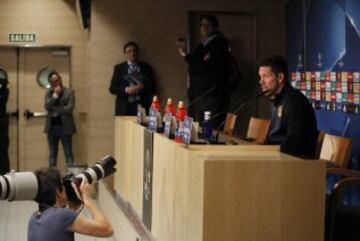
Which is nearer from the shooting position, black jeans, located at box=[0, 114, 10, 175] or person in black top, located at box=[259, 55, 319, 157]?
person in black top, located at box=[259, 55, 319, 157]

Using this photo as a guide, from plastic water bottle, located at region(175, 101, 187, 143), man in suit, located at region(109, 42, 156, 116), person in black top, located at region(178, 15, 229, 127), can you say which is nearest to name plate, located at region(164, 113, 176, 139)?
plastic water bottle, located at region(175, 101, 187, 143)

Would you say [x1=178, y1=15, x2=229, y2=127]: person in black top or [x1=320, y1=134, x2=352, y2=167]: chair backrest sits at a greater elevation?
[x1=178, y1=15, x2=229, y2=127]: person in black top

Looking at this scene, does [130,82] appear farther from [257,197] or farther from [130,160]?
[257,197]

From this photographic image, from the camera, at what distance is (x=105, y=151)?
9.03 meters

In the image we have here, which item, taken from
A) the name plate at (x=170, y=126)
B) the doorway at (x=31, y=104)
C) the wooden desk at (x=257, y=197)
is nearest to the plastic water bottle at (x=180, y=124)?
the name plate at (x=170, y=126)

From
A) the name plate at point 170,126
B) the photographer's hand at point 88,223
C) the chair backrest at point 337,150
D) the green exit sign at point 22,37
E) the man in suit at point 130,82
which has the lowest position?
the photographer's hand at point 88,223

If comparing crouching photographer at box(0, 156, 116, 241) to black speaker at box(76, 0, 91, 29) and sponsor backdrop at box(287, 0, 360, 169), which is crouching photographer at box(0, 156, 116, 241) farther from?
black speaker at box(76, 0, 91, 29)

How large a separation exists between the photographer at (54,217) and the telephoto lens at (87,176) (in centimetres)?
3

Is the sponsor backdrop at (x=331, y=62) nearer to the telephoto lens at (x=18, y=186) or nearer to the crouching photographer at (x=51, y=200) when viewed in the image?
the crouching photographer at (x=51, y=200)

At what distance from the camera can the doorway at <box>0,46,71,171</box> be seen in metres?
10.8

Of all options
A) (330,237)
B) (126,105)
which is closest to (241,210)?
(330,237)

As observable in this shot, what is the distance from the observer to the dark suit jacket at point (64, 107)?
10.1 metres

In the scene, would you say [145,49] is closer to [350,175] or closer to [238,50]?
[238,50]

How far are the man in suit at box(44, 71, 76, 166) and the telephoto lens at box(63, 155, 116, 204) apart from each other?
6054 mm
